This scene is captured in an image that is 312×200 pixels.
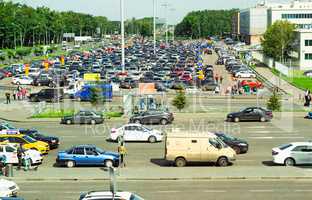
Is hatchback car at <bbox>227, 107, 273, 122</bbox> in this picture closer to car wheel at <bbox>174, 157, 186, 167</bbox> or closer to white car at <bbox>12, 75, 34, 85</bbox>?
car wheel at <bbox>174, 157, 186, 167</bbox>

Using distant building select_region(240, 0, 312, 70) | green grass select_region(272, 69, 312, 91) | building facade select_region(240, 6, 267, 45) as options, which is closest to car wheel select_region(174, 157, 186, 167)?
green grass select_region(272, 69, 312, 91)

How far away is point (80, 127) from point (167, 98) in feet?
58.1

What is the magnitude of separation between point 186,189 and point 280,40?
76.5 meters

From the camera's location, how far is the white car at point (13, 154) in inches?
1134

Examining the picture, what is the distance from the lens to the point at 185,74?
7488 centimetres

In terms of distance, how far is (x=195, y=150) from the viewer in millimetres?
27953

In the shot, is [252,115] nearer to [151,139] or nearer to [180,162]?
[151,139]

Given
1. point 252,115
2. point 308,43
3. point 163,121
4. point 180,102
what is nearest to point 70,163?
point 163,121

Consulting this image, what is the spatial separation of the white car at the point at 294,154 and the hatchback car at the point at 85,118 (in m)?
17.9

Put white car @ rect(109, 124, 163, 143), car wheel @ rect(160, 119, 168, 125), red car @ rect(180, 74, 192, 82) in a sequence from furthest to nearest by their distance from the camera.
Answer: red car @ rect(180, 74, 192, 82) < car wheel @ rect(160, 119, 168, 125) < white car @ rect(109, 124, 163, 143)

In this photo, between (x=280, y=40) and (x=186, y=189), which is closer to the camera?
(x=186, y=189)

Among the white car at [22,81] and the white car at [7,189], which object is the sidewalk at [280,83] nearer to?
the white car at [22,81]

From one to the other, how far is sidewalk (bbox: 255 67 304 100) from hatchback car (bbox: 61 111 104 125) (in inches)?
923

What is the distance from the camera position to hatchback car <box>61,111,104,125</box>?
1703 inches
